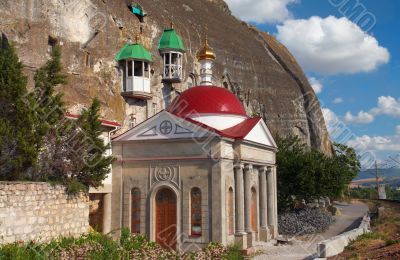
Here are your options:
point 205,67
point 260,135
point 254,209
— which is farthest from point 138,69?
point 254,209

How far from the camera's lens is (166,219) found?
20734 millimetres

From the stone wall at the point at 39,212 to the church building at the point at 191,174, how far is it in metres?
3.10

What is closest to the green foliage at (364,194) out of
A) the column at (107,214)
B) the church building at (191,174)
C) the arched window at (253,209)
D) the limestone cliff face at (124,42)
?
the limestone cliff face at (124,42)

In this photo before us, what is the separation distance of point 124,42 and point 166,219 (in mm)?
17296

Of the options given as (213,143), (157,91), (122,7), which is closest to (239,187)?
(213,143)

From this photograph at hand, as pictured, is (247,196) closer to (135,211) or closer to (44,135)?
(135,211)

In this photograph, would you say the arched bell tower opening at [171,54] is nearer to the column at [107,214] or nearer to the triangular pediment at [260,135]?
the triangular pediment at [260,135]

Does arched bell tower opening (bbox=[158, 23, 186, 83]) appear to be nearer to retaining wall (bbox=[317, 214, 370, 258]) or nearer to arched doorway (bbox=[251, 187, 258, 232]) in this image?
arched doorway (bbox=[251, 187, 258, 232])

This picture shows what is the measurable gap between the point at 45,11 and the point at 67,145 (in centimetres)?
1538

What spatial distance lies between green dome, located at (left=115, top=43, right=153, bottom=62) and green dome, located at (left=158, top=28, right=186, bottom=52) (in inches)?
119

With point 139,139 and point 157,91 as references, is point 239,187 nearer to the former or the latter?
point 139,139

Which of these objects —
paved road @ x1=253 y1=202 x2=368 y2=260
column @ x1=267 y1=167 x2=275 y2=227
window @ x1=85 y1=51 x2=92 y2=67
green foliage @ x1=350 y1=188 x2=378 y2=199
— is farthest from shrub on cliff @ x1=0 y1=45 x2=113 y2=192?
green foliage @ x1=350 y1=188 x2=378 y2=199

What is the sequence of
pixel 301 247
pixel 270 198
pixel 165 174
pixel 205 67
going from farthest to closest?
pixel 205 67 → pixel 270 198 → pixel 301 247 → pixel 165 174

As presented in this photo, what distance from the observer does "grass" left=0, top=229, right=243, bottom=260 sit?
43.3 ft
